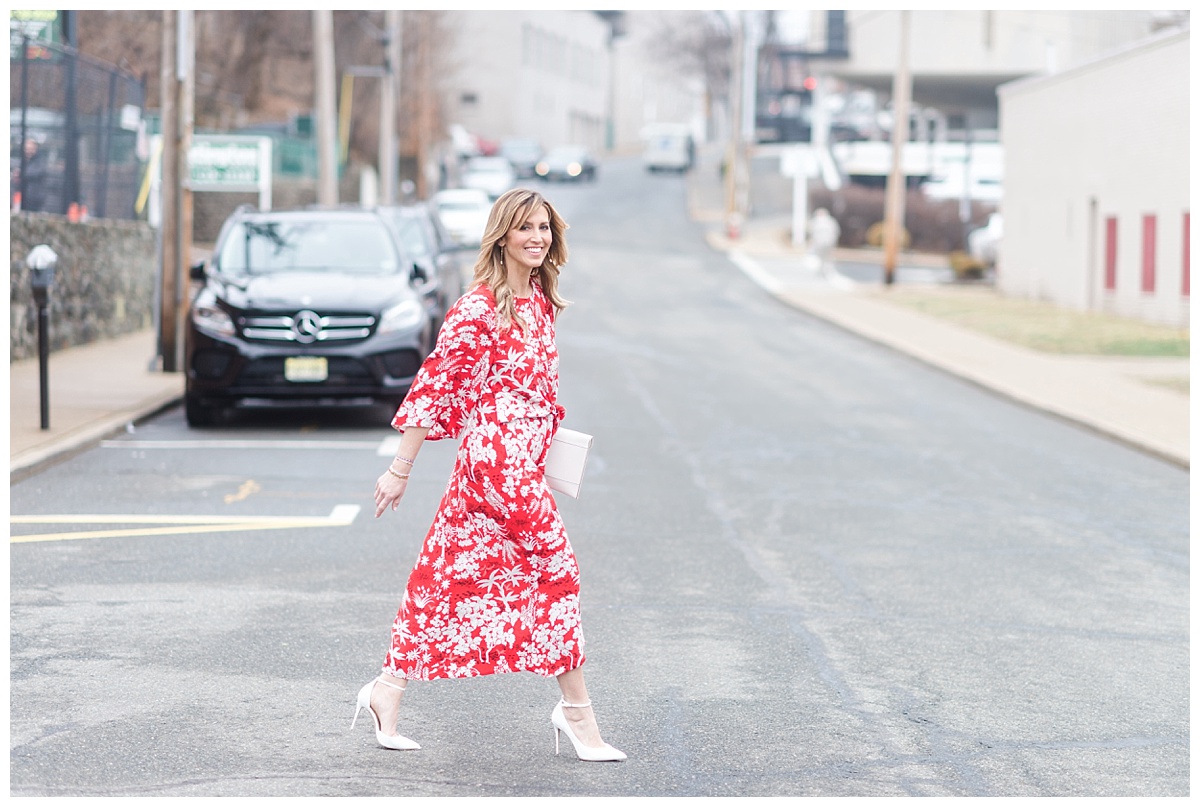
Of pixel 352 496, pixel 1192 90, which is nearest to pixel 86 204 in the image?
pixel 352 496

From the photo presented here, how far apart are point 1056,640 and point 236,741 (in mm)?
3448

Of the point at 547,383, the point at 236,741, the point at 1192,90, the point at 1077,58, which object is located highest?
the point at 1077,58

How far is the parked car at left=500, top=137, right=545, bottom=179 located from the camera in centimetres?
7219

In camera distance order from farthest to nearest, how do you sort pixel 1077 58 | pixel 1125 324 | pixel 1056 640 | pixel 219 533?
1. pixel 1077 58
2. pixel 1125 324
3. pixel 219 533
4. pixel 1056 640

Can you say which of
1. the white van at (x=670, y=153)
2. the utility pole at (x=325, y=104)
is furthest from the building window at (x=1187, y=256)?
the white van at (x=670, y=153)

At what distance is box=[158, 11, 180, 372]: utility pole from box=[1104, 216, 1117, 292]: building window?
59.9ft

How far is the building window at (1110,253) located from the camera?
29.2 meters

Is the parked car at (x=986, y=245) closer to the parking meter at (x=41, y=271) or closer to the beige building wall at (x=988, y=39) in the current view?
the beige building wall at (x=988, y=39)

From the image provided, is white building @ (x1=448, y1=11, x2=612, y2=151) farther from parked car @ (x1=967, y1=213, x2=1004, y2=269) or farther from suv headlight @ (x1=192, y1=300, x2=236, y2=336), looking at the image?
suv headlight @ (x1=192, y1=300, x2=236, y2=336)

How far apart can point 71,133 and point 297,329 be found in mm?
8979

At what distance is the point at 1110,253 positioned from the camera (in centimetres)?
2941

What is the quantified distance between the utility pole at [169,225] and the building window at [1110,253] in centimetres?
1826

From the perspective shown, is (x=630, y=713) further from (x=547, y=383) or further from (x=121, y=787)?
(x=121, y=787)

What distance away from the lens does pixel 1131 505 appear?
34.8 feet
